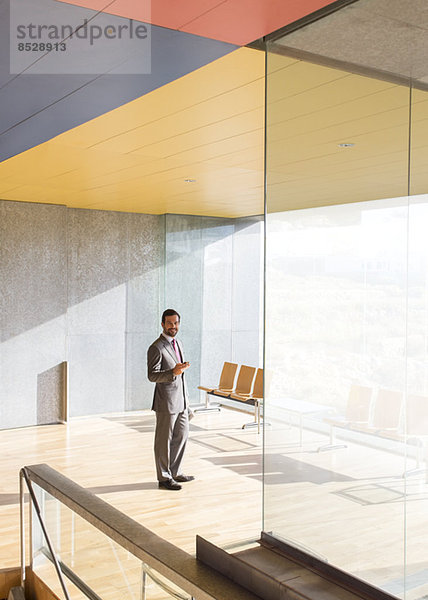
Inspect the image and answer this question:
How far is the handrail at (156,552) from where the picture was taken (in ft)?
9.23

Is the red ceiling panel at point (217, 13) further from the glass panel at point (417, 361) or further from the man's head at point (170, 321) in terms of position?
the man's head at point (170, 321)

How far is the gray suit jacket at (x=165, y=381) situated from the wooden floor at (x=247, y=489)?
0.90 meters

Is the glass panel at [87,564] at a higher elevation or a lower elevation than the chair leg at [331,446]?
lower

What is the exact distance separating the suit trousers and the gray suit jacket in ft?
0.31

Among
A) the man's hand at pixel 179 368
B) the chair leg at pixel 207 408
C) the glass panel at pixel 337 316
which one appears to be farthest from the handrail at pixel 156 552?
the chair leg at pixel 207 408

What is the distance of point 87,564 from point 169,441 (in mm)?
3033

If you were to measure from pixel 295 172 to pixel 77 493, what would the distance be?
2.29 meters

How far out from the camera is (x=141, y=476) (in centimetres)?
738

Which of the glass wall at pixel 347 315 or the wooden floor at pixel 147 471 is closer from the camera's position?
the glass wall at pixel 347 315

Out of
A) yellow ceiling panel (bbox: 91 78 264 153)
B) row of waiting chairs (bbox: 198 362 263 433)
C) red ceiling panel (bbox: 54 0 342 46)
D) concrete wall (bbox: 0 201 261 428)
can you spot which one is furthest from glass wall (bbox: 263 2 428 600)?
concrete wall (bbox: 0 201 261 428)

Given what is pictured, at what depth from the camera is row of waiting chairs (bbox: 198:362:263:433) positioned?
10039 mm

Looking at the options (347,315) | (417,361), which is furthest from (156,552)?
(417,361)

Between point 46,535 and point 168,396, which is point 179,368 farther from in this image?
point 46,535

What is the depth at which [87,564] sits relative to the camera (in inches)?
148
